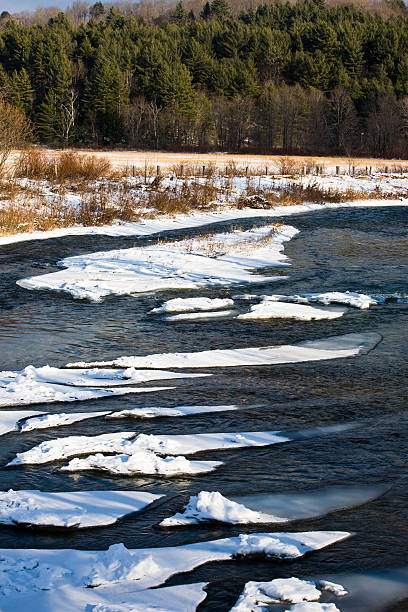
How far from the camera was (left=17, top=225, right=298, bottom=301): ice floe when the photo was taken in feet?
48.6

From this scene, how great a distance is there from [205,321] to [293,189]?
27.5 metres

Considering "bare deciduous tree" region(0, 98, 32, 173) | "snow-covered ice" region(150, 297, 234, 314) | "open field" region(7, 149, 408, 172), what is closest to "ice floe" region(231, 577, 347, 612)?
"snow-covered ice" region(150, 297, 234, 314)

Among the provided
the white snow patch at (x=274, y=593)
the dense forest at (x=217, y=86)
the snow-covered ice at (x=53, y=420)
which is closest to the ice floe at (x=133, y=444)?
the snow-covered ice at (x=53, y=420)

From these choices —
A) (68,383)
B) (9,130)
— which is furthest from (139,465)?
(9,130)

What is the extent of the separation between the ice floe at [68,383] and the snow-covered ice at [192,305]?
3.85 m

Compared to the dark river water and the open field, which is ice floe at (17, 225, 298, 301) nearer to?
the dark river water

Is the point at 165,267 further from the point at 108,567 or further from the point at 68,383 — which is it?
the point at 108,567

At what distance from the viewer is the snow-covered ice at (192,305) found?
12.5m

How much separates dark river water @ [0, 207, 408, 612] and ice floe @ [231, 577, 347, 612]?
0.12 m

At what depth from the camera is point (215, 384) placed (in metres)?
8.27

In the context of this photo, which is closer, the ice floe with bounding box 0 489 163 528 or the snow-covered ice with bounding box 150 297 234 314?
the ice floe with bounding box 0 489 163 528

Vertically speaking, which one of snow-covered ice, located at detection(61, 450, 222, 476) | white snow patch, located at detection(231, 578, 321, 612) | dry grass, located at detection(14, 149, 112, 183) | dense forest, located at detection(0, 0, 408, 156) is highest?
dense forest, located at detection(0, 0, 408, 156)

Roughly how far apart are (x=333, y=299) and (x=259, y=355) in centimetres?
401

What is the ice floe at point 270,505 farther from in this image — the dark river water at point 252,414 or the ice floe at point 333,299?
the ice floe at point 333,299
